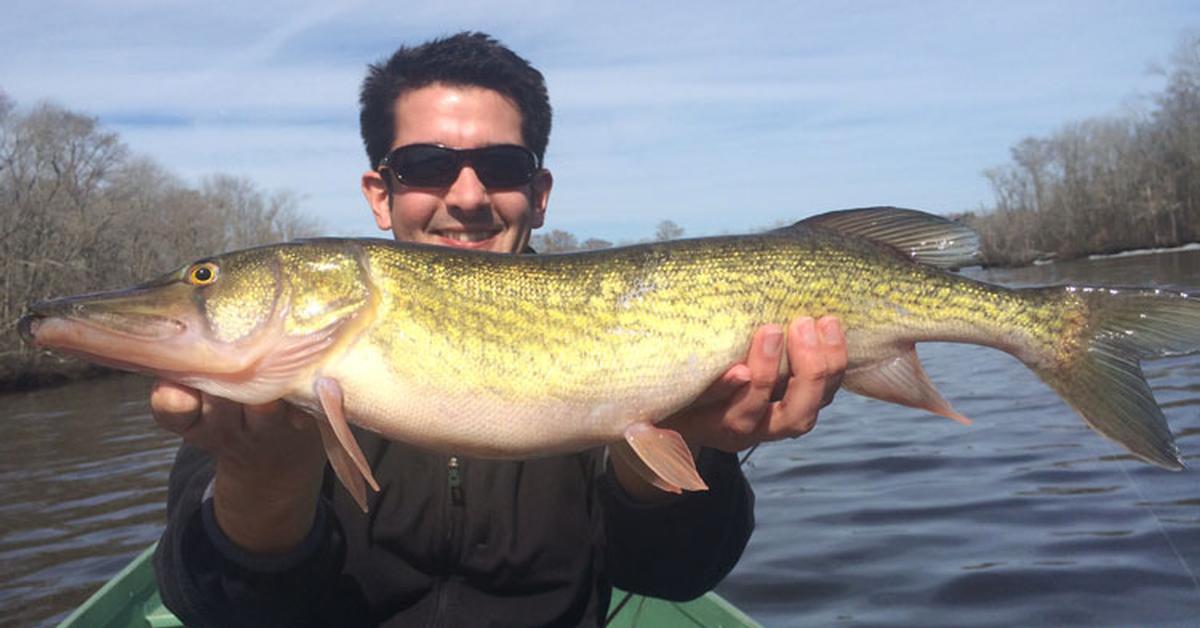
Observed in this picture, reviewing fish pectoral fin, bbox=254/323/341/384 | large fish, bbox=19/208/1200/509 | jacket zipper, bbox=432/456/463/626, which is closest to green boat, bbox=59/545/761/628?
jacket zipper, bbox=432/456/463/626

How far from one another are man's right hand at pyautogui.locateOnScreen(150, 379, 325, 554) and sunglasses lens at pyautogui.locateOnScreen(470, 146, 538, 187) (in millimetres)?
1359

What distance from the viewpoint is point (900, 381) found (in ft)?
9.41

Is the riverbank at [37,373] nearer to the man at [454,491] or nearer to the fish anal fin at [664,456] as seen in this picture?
the man at [454,491]

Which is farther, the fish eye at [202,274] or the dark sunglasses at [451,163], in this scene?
the dark sunglasses at [451,163]

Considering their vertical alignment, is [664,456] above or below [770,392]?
below

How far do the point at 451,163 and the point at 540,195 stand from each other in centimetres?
57

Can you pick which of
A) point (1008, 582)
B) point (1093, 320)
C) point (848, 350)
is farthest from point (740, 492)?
point (1008, 582)

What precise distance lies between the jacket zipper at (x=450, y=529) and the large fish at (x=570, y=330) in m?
0.70

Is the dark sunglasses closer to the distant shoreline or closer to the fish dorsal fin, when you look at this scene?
the fish dorsal fin

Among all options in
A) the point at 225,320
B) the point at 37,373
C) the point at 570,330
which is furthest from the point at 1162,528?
the point at 37,373

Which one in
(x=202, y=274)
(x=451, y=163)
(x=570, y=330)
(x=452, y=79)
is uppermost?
(x=452, y=79)

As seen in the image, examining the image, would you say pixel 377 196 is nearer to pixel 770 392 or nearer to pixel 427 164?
pixel 427 164

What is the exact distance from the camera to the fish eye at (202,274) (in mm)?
2469

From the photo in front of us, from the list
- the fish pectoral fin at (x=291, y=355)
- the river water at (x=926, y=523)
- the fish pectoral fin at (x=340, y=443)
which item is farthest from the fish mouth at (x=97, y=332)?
the river water at (x=926, y=523)
